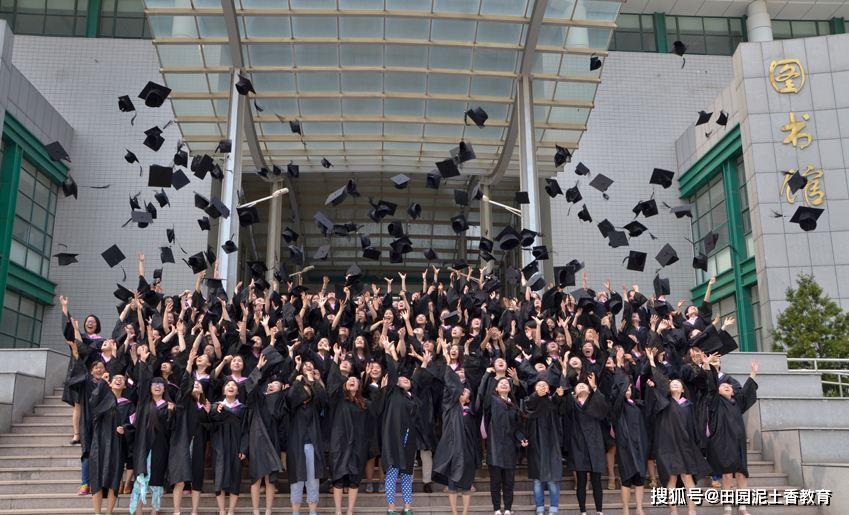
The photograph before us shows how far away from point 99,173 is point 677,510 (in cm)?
1711

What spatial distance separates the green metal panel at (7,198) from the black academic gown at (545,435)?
13606 mm

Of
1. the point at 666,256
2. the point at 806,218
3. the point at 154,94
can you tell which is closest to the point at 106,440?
the point at 154,94

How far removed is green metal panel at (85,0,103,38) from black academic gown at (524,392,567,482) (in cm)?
1853

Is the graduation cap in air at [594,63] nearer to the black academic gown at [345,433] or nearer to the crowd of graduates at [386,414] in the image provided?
the crowd of graduates at [386,414]

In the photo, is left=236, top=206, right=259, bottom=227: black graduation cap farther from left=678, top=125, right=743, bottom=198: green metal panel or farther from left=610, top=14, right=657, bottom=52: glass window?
left=610, top=14, right=657, bottom=52: glass window

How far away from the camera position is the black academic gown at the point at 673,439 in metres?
7.58

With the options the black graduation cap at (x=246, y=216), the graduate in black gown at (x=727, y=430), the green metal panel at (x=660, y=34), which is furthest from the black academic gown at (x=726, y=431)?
the green metal panel at (x=660, y=34)

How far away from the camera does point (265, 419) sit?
24.9ft

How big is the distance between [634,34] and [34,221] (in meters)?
17.4

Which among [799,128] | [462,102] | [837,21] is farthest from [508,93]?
[837,21]

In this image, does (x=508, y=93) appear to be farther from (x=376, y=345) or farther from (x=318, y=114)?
(x=376, y=345)

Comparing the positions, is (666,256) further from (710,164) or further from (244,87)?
(710,164)

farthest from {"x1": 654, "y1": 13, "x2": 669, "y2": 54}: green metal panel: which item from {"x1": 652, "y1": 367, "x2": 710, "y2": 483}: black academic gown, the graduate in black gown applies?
{"x1": 652, "y1": 367, "x2": 710, "y2": 483}: black academic gown

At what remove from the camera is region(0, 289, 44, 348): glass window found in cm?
1719
